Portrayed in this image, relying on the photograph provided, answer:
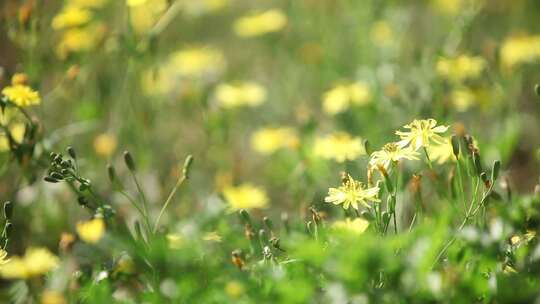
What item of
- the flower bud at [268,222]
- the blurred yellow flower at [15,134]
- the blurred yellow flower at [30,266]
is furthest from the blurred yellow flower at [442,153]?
the blurred yellow flower at [15,134]

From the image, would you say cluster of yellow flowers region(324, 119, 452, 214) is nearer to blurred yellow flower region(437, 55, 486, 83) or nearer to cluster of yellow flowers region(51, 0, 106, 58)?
blurred yellow flower region(437, 55, 486, 83)

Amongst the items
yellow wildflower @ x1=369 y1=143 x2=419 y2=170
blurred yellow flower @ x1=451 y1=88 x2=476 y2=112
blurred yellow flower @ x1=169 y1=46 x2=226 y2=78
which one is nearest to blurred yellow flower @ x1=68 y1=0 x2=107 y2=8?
blurred yellow flower @ x1=169 y1=46 x2=226 y2=78

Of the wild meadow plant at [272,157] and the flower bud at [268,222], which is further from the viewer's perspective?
the flower bud at [268,222]

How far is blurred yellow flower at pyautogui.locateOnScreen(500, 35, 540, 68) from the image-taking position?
3.33 m

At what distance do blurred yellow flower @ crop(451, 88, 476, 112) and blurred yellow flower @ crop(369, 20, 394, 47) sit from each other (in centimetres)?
66

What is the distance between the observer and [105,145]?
3049 millimetres

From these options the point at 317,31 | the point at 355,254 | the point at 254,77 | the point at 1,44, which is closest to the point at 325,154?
the point at 355,254

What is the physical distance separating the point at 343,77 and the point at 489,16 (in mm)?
1585

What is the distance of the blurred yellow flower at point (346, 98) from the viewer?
10.2 feet

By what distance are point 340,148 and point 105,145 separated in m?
1.06

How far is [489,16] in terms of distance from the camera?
4.85 metres

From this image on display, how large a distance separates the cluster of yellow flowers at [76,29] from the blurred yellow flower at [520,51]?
1876mm

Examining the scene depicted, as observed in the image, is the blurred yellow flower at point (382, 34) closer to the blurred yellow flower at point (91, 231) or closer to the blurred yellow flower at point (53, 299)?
the blurred yellow flower at point (91, 231)

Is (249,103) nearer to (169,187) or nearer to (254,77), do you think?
(169,187)
